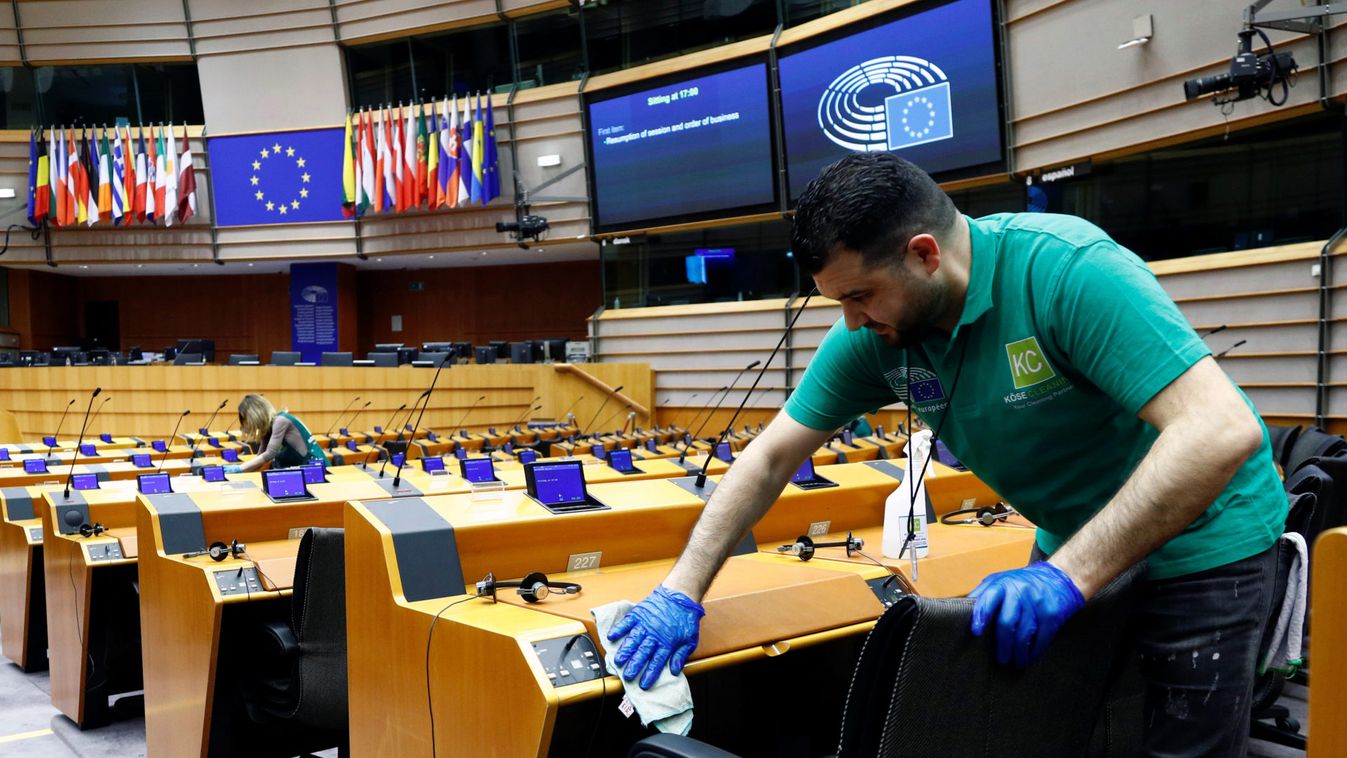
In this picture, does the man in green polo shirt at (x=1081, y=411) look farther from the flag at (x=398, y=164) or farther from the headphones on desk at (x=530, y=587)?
the flag at (x=398, y=164)

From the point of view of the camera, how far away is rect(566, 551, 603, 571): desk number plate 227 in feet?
7.14

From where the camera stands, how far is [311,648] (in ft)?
8.91

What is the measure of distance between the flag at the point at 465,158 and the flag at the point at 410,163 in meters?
0.82

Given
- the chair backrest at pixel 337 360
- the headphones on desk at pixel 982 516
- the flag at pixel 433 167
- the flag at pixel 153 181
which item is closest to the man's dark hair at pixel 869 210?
the headphones on desk at pixel 982 516

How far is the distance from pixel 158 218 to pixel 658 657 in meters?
17.4

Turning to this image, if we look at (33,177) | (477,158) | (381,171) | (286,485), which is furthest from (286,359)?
(286,485)

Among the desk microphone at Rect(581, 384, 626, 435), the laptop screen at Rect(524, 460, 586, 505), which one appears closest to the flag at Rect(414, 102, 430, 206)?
the desk microphone at Rect(581, 384, 626, 435)

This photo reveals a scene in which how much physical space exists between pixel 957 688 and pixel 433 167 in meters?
15.4

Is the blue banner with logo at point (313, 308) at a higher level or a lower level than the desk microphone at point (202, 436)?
higher

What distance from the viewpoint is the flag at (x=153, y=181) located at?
16094 millimetres

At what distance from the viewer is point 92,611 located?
371 cm

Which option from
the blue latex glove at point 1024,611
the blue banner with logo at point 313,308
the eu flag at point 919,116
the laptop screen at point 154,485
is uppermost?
the eu flag at point 919,116

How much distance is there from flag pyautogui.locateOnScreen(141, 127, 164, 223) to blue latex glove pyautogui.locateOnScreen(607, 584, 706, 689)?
17.1 metres

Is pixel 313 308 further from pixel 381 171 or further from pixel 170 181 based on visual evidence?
pixel 381 171
